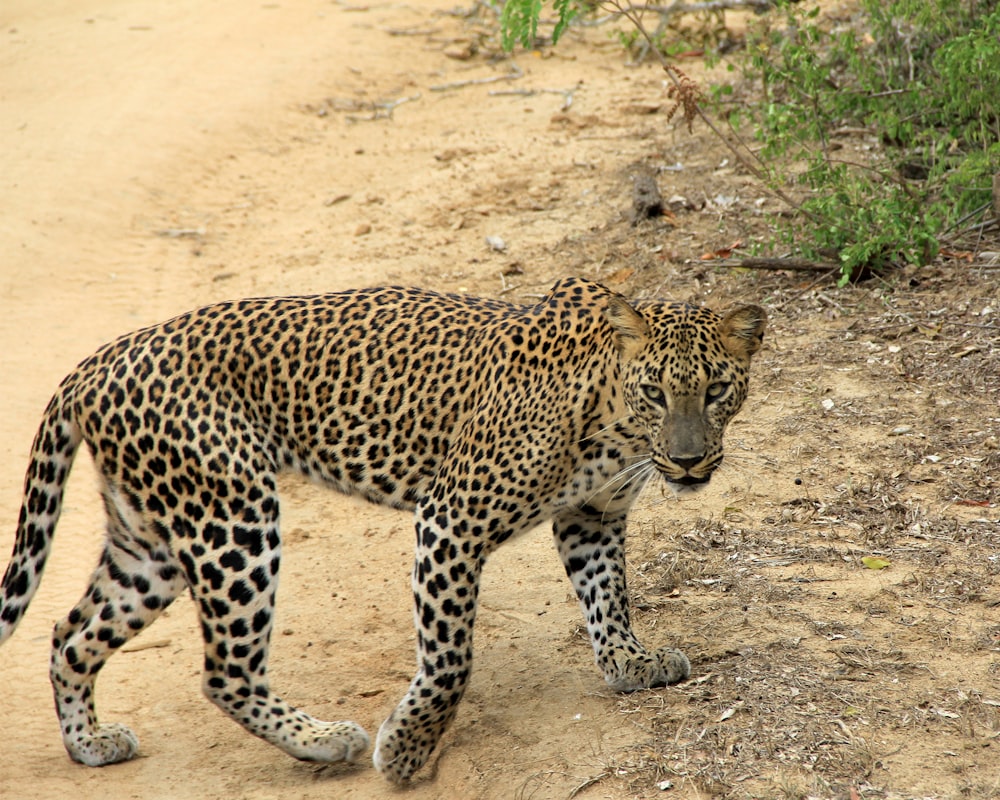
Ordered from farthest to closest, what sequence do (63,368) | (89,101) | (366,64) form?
(366,64) < (89,101) < (63,368)

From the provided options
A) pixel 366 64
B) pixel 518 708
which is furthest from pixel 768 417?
pixel 366 64

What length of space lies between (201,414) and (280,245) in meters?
6.74

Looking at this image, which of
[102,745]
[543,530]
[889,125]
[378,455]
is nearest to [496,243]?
[889,125]

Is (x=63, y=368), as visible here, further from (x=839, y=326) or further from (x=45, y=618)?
(x=839, y=326)

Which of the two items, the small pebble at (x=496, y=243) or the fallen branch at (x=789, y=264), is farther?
the small pebble at (x=496, y=243)

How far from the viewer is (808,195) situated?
33.4ft

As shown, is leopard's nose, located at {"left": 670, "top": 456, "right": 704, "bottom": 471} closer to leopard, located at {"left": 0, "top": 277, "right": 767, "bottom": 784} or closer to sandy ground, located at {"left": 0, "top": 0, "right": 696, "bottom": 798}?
leopard, located at {"left": 0, "top": 277, "right": 767, "bottom": 784}

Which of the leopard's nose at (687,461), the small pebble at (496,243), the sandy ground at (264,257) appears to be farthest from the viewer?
the small pebble at (496,243)

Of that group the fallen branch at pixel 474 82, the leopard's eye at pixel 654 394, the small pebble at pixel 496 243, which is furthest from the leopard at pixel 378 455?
the fallen branch at pixel 474 82

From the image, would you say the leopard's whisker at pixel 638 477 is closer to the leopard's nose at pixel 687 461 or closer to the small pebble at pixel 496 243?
the leopard's nose at pixel 687 461

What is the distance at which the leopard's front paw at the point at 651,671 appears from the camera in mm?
5785

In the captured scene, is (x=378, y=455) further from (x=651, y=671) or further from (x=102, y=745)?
(x=102, y=745)

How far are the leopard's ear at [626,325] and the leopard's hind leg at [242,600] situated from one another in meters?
1.70

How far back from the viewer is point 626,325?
5277mm
